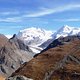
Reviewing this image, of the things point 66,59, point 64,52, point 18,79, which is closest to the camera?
point 18,79

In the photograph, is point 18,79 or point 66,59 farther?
point 66,59

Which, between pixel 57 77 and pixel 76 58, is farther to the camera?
pixel 76 58

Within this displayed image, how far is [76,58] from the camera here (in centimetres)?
17100

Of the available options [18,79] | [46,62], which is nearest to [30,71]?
[46,62]

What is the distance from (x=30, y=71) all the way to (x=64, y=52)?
33434 mm

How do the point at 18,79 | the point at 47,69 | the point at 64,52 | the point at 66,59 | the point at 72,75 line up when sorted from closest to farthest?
the point at 18,79, the point at 72,75, the point at 47,69, the point at 66,59, the point at 64,52

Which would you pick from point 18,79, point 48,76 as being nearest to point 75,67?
point 48,76

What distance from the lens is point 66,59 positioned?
173250mm

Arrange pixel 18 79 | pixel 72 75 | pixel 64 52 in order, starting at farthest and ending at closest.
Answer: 1. pixel 64 52
2. pixel 72 75
3. pixel 18 79

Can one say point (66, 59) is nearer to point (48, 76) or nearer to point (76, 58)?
point (76, 58)

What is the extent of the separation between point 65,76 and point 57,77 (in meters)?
3.90

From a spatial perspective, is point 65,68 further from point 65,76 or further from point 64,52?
point 64,52

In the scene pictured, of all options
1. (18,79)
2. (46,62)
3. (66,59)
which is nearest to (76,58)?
(66,59)

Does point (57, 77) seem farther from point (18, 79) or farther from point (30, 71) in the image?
point (18, 79)
